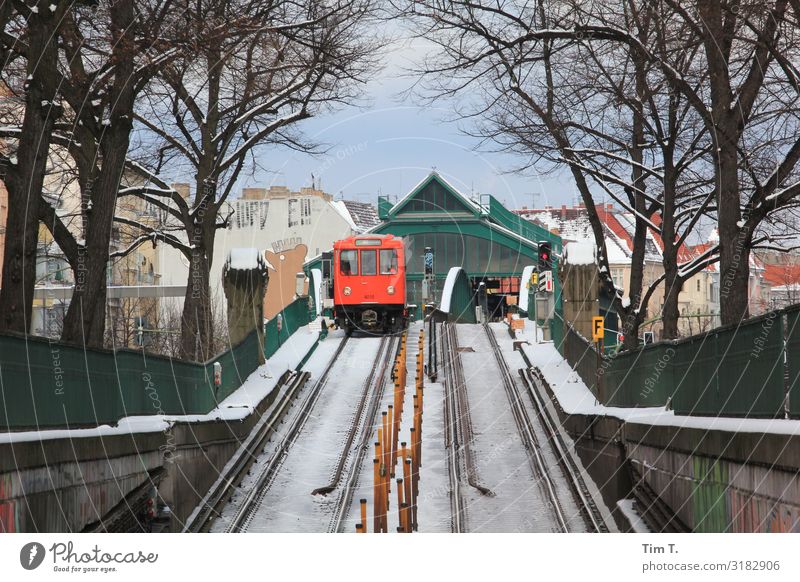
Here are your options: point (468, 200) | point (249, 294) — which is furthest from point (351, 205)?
point (249, 294)

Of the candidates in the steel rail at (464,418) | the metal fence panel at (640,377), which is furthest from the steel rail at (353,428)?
the metal fence panel at (640,377)

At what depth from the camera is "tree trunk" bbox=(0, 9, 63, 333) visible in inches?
610

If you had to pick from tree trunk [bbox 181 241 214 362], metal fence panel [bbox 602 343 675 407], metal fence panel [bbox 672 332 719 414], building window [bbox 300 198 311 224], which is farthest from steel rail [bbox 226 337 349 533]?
building window [bbox 300 198 311 224]

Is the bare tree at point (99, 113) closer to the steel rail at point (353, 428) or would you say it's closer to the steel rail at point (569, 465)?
the steel rail at point (353, 428)

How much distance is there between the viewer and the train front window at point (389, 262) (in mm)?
39938

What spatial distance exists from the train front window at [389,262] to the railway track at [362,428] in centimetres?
222

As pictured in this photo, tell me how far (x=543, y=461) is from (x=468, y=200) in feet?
143

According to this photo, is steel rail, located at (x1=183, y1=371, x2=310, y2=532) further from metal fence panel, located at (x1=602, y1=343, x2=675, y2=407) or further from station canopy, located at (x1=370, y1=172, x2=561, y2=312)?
station canopy, located at (x1=370, y1=172, x2=561, y2=312)

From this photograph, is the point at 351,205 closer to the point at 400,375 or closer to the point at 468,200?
the point at 468,200

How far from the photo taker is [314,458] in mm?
23172

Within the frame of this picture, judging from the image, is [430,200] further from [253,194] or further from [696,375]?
[696,375]

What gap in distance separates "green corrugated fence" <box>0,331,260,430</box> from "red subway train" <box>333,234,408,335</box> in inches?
659

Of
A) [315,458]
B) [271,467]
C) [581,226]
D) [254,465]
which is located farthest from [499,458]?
[581,226]

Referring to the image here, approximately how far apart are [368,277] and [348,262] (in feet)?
2.58
